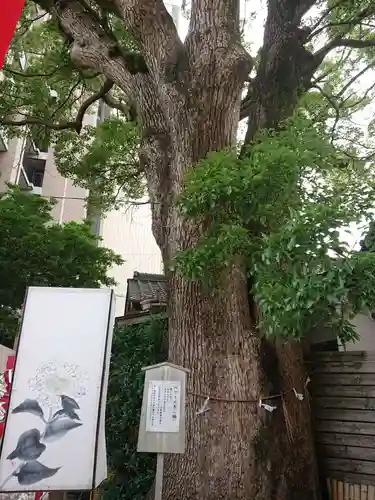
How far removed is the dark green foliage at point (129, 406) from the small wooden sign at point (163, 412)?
7.58 ft

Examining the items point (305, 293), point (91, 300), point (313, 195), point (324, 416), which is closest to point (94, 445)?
point (91, 300)

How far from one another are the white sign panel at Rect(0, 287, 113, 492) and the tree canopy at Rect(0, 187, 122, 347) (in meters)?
6.49

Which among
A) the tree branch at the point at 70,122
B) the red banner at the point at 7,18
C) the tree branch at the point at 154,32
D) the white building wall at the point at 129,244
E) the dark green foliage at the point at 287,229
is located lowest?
the dark green foliage at the point at 287,229

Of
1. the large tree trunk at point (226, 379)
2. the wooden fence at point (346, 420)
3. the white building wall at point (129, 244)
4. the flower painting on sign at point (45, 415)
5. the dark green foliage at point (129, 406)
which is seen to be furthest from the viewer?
the white building wall at point (129, 244)

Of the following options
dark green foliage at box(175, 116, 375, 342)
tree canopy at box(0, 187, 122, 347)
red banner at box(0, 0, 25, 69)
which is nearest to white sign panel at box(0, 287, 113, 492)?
dark green foliage at box(175, 116, 375, 342)

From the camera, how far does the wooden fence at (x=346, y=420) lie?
16.4 feet

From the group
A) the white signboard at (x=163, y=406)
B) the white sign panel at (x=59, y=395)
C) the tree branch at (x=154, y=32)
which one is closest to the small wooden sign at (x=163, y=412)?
the white signboard at (x=163, y=406)

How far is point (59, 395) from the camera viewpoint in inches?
147

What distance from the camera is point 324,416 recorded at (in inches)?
214

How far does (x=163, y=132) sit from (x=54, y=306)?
8.68 ft

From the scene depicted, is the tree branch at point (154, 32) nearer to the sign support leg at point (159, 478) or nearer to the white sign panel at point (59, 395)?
the white sign panel at point (59, 395)

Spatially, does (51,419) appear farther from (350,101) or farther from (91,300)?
(350,101)

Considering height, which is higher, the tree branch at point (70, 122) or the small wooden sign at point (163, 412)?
the tree branch at point (70, 122)

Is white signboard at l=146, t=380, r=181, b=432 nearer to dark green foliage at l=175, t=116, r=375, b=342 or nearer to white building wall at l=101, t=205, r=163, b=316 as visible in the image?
dark green foliage at l=175, t=116, r=375, b=342
